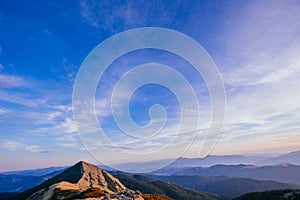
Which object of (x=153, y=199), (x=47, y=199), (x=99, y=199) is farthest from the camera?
(x=47, y=199)

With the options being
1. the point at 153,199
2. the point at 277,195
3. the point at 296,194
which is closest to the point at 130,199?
the point at 153,199

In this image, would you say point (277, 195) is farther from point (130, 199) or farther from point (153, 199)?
point (130, 199)

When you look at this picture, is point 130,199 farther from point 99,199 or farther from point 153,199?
point 153,199

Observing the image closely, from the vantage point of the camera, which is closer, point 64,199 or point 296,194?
point 64,199

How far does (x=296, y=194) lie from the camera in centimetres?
15738

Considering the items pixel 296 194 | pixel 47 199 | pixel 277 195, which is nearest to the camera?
pixel 47 199

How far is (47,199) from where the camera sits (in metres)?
89.8

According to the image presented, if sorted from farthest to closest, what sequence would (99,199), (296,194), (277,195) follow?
(277,195) → (296,194) → (99,199)

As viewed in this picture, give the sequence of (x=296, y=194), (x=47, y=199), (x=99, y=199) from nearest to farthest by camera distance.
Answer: (x=99, y=199) < (x=47, y=199) < (x=296, y=194)

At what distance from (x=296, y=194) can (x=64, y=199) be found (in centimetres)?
15225

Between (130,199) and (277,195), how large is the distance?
177 m

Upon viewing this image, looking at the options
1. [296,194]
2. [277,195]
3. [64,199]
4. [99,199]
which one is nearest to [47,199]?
[64,199]

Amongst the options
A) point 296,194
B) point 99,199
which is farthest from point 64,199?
point 296,194

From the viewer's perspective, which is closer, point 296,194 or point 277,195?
point 296,194
